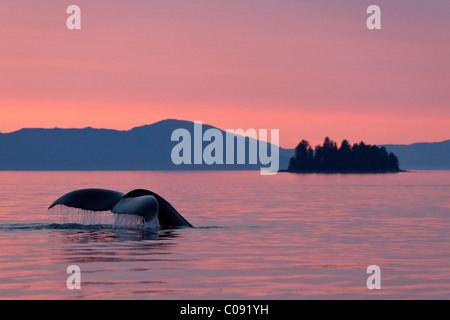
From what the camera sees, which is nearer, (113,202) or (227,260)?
(227,260)

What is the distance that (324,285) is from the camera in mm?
17531

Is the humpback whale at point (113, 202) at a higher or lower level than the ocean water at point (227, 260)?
higher

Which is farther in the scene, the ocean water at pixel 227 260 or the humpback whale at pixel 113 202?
the humpback whale at pixel 113 202

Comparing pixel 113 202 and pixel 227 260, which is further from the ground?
pixel 113 202

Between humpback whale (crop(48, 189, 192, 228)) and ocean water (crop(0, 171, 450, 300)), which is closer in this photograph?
ocean water (crop(0, 171, 450, 300))

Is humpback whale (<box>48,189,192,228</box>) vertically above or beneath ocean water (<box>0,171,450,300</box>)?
above

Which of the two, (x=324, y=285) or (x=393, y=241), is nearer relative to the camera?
(x=324, y=285)
